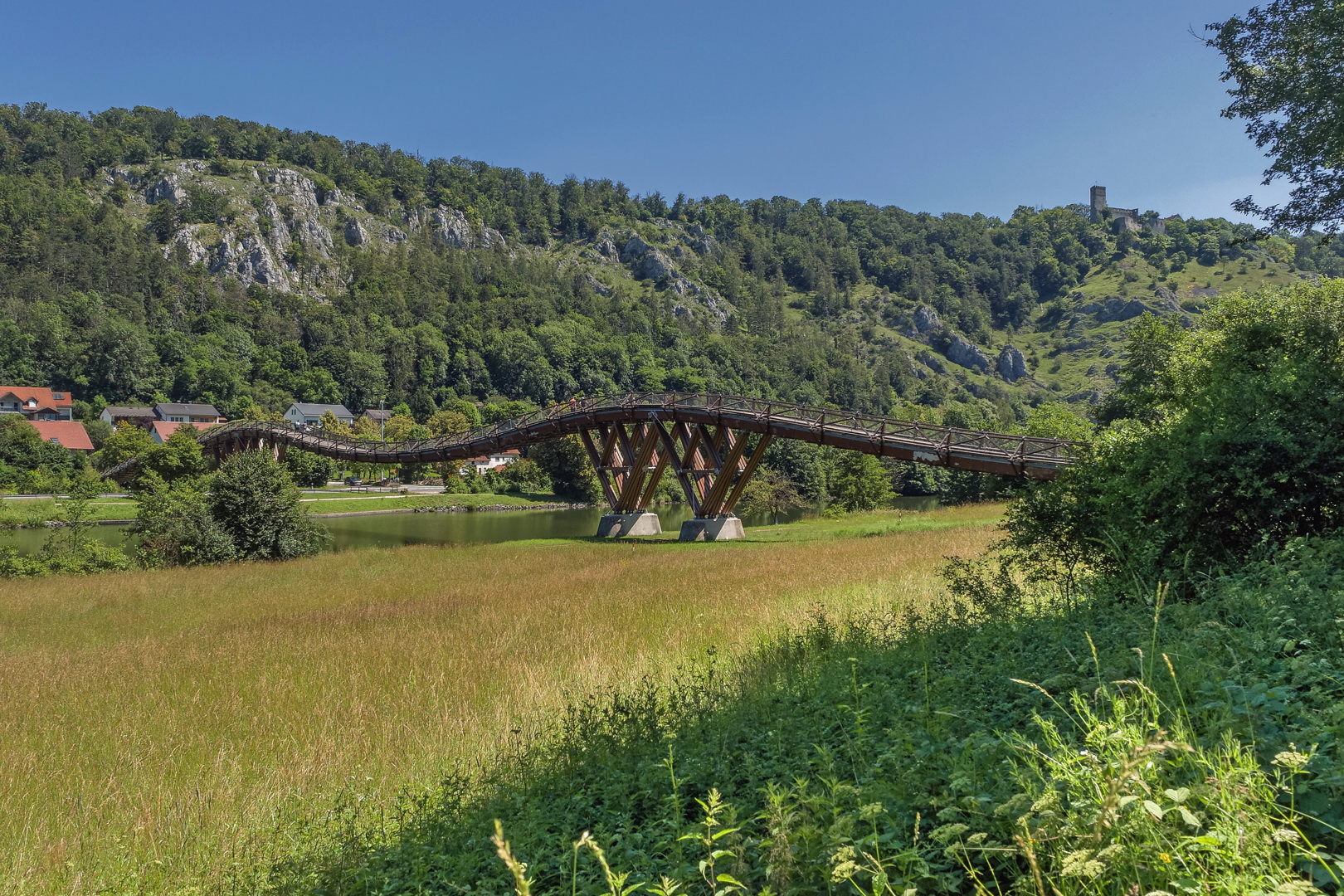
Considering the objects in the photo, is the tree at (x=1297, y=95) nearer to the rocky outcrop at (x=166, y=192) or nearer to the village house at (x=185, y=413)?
the village house at (x=185, y=413)

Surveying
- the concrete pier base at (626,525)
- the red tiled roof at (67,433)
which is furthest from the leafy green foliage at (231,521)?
the red tiled roof at (67,433)

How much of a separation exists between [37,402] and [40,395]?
156 cm

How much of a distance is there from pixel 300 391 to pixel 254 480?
10204 cm

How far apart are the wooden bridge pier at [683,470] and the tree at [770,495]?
2234 centimetres

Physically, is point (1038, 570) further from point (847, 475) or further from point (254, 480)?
point (847, 475)

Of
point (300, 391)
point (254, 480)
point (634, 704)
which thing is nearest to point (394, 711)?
point (634, 704)

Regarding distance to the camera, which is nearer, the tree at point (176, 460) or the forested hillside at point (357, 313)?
the tree at point (176, 460)

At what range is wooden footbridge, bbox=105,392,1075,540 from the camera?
2319cm

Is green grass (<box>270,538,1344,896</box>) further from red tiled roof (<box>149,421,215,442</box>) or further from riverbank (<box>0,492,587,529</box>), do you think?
red tiled roof (<box>149,421,215,442</box>)

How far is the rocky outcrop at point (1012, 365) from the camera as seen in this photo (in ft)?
594

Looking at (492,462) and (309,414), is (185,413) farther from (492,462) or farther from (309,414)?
(492,462)

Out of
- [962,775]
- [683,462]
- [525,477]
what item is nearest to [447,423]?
[525,477]

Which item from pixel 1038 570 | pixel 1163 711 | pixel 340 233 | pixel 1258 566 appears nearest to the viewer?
pixel 1163 711

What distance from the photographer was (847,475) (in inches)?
1959
